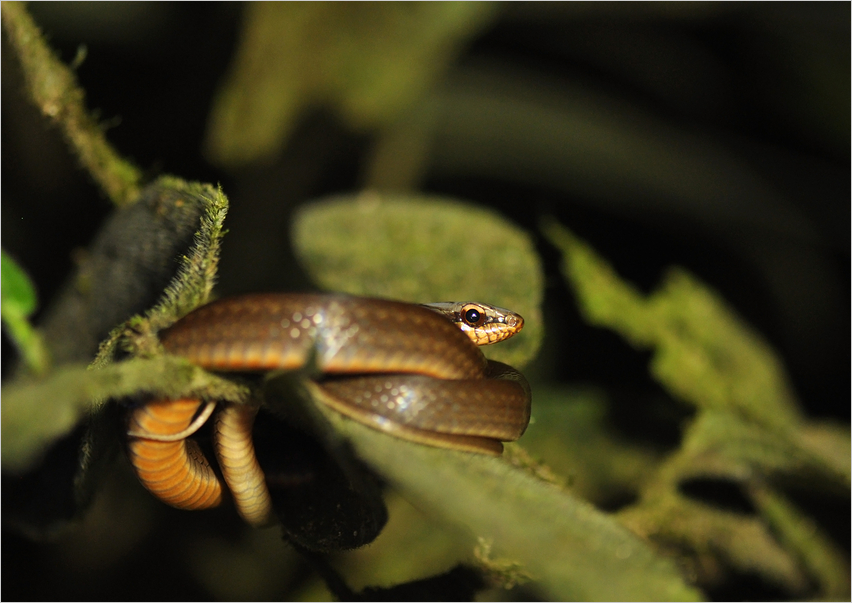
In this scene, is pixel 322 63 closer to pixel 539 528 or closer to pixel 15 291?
pixel 15 291

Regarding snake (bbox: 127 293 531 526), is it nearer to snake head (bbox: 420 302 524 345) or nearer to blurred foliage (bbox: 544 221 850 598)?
snake head (bbox: 420 302 524 345)

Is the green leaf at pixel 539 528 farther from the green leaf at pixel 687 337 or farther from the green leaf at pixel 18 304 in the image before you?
the green leaf at pixel 687 337

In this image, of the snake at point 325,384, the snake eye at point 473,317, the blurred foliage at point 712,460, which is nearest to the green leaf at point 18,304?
the snake at point 325,384

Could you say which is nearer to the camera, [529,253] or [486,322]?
[486,322]

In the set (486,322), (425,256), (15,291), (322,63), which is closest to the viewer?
(15,291)

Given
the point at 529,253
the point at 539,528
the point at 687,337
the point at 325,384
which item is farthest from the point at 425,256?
the point at 539,528

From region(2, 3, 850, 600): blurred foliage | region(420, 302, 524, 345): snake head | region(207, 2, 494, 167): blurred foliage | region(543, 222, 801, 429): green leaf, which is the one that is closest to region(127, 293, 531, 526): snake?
region(2, 3, 850, 600): blurred foliage

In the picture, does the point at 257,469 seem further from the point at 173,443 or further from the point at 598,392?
the point at 598,392
